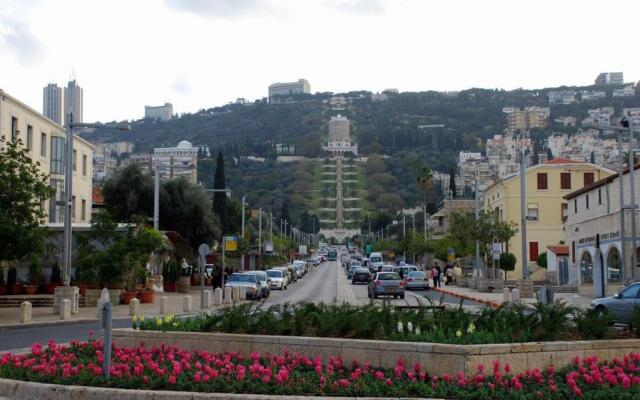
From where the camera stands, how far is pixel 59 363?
44.2ft

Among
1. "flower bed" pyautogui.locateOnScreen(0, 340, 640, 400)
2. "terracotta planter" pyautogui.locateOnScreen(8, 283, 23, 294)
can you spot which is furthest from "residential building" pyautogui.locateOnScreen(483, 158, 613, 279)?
"flower bed" pyautogui.locateOnScreen(0, 340, 640, 400)

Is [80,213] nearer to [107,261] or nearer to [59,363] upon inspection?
[107,261]

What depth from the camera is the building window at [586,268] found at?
49381 mm

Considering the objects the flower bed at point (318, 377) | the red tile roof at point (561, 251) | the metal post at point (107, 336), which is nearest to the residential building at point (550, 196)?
the red tile roof at point (561, 251)

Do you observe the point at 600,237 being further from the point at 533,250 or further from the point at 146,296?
the point at 533,250

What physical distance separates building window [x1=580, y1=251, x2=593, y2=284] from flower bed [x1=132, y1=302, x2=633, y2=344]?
35.9 m

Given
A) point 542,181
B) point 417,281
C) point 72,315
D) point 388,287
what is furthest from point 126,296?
point 542,181

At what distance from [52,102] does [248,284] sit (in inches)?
1406

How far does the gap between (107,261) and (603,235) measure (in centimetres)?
2681

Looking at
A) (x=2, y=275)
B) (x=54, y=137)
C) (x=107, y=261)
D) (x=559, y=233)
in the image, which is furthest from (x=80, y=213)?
(x=559, y=233)

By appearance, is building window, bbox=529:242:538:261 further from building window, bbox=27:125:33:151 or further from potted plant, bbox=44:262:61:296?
Result: potted plant, bbox=44:262:61:296

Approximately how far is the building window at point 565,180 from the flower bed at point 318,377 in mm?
64763

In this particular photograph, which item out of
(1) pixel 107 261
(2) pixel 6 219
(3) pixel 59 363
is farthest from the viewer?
(1) pixel 107 261

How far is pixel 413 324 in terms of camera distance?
47.4 ft
